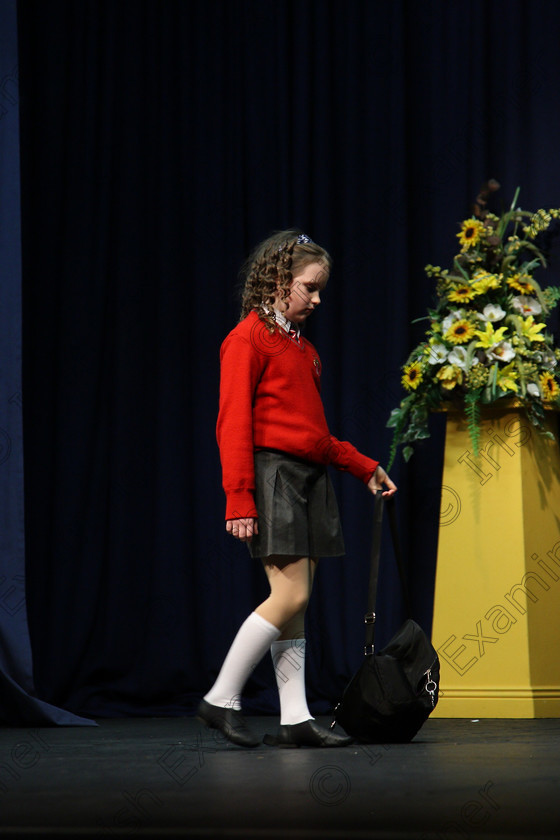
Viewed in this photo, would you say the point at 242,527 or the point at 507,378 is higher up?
the point at 507,378

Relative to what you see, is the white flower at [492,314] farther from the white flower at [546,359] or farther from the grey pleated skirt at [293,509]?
the grey pleated skirt at [293,509]

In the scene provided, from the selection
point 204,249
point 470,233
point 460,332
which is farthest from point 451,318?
point 204,249

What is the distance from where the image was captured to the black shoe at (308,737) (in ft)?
8.76

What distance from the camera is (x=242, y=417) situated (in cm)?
271

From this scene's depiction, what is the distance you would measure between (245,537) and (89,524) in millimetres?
1601

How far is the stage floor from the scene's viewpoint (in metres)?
1.67

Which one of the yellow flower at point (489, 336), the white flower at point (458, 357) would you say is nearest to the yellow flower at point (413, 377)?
the white flower at point (458, 357)

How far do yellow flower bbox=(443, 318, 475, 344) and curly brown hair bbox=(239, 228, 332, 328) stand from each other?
82 centimetres

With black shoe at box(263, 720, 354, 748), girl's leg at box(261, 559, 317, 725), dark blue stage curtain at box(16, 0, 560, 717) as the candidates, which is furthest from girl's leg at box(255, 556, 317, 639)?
dark blue stage curtain at box(16, 0, 560, 717)

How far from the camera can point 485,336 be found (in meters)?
3.55

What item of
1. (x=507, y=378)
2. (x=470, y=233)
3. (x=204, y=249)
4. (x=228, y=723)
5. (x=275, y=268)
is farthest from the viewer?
(x=204, y=249)

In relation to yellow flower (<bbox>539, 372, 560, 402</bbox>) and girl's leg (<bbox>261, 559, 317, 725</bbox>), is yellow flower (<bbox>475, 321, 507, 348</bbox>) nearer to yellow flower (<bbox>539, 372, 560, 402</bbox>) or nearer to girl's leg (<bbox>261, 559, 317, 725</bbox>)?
yellow flower (<bbox>539, 372, 560, 402</bbox>)

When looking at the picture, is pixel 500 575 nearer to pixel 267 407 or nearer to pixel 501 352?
pixel 501 352

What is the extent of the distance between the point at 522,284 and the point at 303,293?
111 cm
